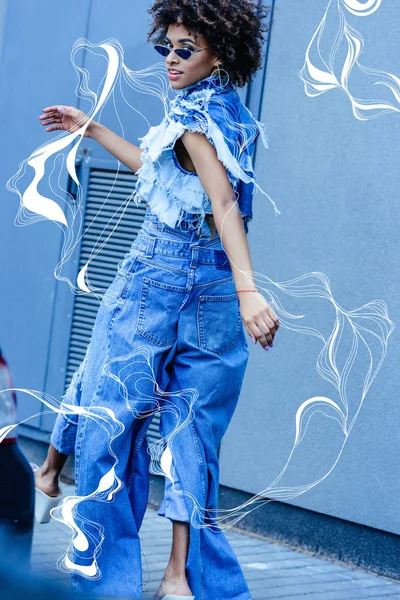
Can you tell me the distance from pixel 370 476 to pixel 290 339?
2.33 feet

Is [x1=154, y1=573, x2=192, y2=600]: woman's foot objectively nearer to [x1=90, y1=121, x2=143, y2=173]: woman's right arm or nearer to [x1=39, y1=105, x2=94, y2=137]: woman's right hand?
[x1=90, y1=121, x2=143, y2=173]: woman's right arm

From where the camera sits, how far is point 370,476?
446 cm

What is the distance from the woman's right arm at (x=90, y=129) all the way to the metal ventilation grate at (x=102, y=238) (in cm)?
164

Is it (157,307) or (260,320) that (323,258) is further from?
(260,320)

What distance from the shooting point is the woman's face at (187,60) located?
10.5 ft

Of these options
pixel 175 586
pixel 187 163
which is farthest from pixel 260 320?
pixel 175 586

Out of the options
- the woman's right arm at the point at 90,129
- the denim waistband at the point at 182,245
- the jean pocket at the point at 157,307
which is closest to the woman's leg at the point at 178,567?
the jean pocket at the point at 157,307

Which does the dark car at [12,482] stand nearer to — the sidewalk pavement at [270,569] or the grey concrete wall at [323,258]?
the sidewalk pavement at [270,569]

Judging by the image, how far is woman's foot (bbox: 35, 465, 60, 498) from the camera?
3.63 m

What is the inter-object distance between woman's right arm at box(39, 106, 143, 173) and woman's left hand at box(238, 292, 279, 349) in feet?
2.73

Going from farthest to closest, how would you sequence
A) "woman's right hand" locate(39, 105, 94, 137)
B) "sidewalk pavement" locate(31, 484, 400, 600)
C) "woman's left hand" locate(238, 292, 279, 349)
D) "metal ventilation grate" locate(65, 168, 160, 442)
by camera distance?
"metal ventilation grate" locate(65, 168, 160, 442) < "sidewalk pavement" locate(31, 484, 400, 600) < "woman's right hand" locate(39, 105, 94, 137) < "woman's left hand" locate(238, 292, 279, 349)

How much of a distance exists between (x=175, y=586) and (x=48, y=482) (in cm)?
61

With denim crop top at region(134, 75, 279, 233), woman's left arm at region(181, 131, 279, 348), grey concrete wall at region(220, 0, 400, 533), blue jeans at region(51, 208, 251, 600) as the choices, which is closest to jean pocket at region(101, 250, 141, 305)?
blue jeans at region(51, 208, 251, 600)

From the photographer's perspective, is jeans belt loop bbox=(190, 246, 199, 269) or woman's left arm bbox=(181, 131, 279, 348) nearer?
woman's left arm bbox=(181, 131, 279, 348)
